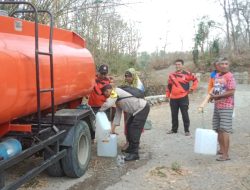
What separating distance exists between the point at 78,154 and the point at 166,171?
1.40 m

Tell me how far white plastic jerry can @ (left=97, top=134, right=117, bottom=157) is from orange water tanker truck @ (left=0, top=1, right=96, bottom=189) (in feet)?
1.36

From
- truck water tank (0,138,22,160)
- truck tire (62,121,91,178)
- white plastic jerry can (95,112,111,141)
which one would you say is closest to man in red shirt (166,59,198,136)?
white plastic jerry can (95,112,111,141)

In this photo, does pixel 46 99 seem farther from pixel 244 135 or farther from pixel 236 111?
pixel 236 111

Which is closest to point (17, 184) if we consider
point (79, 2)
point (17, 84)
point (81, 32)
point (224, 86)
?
point (17, 84)

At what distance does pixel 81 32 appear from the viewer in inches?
568

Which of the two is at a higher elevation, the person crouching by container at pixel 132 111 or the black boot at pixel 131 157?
the person crouching by container at pixel 132 111

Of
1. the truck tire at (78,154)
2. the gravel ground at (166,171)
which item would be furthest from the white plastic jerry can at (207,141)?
the truck tire at (78,154)

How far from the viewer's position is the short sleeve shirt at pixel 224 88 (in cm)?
705

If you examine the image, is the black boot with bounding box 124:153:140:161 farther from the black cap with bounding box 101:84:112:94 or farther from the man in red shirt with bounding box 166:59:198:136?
the man in red shirt with bounding box 166:59:198:136

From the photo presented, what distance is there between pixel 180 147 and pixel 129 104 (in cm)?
188

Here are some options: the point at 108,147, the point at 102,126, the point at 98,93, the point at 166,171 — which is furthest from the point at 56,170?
the point at 98,93

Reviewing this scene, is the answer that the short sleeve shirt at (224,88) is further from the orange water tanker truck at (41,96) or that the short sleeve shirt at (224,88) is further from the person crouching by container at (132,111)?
the orange water tanker truck at (41,96)

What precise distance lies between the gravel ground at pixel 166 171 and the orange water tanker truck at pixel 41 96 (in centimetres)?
30

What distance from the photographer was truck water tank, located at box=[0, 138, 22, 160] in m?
4.60
